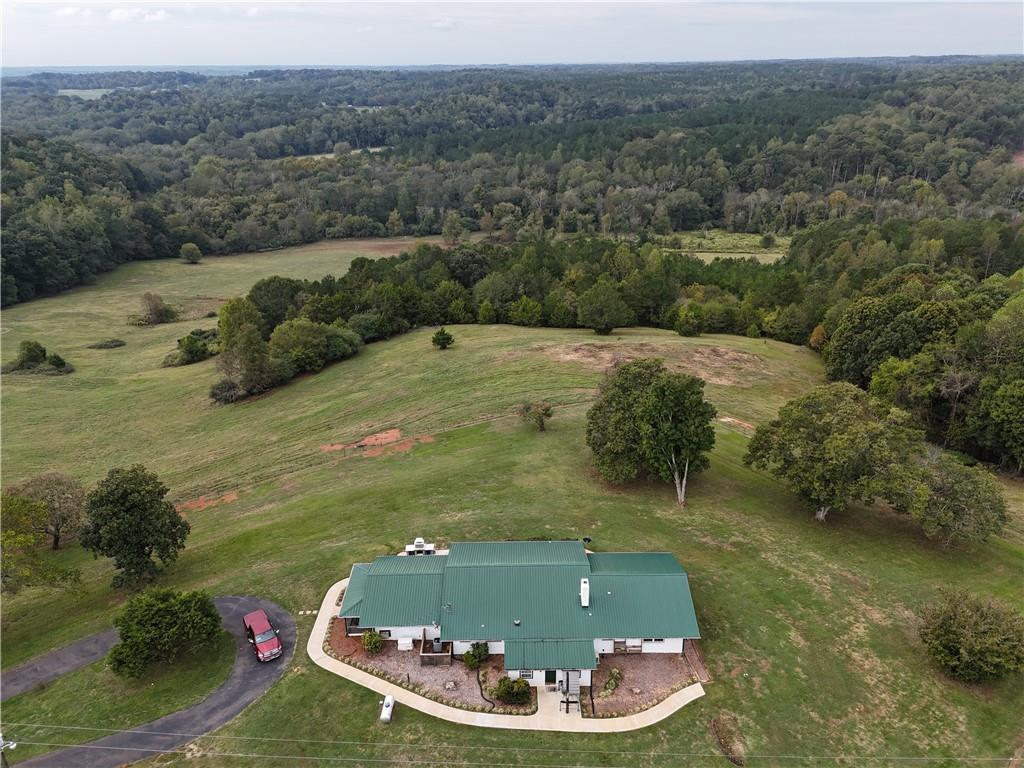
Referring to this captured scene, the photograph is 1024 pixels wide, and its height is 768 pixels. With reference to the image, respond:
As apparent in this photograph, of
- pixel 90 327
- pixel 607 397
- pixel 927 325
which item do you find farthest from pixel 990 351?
pixel 90 327

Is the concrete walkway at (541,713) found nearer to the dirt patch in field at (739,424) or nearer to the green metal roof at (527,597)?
the green metal roof at (527,597)

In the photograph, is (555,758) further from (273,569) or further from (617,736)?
(273,569)

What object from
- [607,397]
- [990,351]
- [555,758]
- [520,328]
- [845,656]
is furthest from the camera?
[520,328]

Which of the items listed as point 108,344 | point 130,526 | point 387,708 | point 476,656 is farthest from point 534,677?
point 108,344

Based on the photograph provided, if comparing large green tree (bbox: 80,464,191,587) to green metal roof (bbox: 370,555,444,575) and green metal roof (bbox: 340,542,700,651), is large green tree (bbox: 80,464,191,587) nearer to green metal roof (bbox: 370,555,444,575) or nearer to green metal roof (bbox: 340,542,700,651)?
green metal roof (bbox: 340,542,700,651)

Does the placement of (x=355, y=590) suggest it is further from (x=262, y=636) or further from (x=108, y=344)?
(x=108, y=344)

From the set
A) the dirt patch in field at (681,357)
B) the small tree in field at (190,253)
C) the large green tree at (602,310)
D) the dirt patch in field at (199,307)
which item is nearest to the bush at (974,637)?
the dirt patch in field at (681,357)

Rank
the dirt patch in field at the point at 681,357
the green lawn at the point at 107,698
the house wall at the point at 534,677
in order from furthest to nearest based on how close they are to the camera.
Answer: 1. the dirt patch in field at the point at 681,357
2. the house wall at the point at 534,677
3. the green lawn at the point at 107,698
